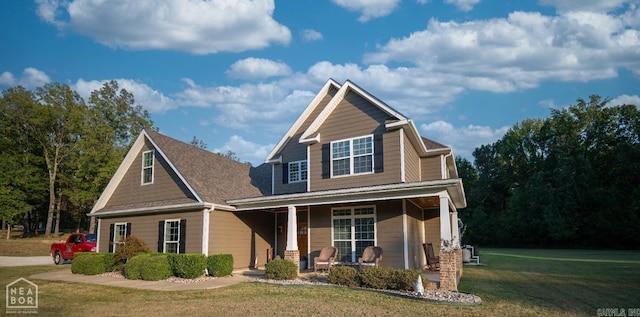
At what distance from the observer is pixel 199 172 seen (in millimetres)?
18156

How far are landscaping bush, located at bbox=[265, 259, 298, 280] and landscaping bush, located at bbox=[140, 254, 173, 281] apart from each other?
3613 millimetres

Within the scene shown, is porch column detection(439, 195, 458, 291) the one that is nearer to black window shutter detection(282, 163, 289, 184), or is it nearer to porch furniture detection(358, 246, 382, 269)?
porch furniture detection(358, 246, 382, 269)

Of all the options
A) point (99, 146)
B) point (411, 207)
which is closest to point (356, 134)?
point (411, 207)

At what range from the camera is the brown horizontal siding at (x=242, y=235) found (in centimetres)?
1619

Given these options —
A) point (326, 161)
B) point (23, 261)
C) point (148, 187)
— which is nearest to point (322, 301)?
point (326, 161)

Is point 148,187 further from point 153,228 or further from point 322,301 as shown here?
point 322,301

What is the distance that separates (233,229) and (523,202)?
125 feet

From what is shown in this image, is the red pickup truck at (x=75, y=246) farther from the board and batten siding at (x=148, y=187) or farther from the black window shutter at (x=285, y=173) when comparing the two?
the black window shutter at (x=285, y=173)

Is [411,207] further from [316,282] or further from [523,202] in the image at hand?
[523,202]

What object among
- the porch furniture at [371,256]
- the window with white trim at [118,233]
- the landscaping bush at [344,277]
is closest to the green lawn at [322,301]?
the landscaping bush at [344,277]

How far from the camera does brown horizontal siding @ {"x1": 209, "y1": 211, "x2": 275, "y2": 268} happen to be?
1619 cm

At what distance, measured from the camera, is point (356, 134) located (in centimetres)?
1563

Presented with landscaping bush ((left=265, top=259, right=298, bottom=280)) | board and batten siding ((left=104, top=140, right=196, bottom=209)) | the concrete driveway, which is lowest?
the concrete driveway

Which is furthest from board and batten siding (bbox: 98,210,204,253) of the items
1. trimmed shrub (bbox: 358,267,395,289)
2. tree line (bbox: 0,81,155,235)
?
tree line (bbox: 0,81,155,235)
